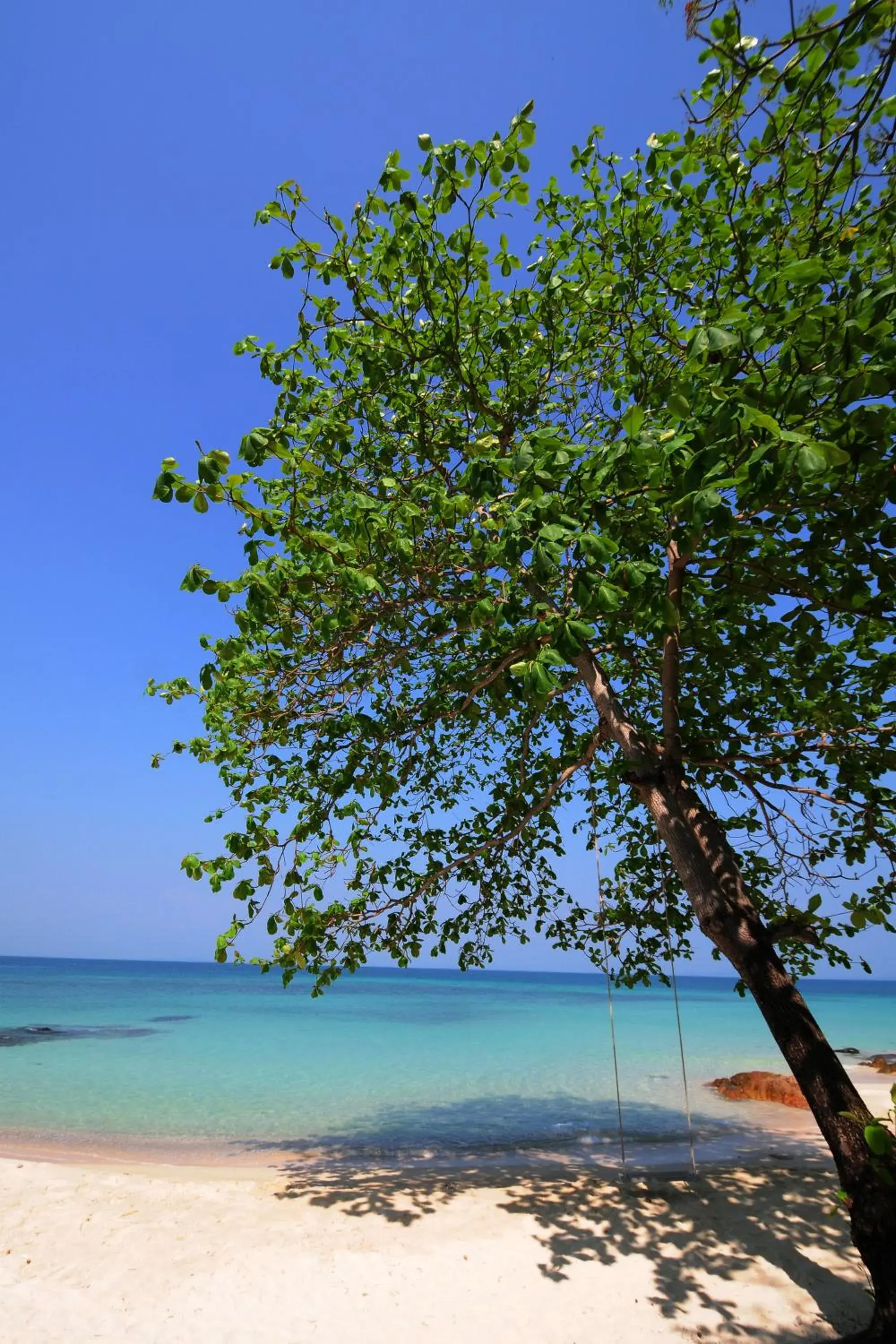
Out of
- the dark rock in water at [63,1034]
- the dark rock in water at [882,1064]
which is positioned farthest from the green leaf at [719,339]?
the dark rock in water at [63,1034]

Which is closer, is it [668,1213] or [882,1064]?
[668,1213]

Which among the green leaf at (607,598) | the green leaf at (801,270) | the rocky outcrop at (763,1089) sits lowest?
the rocky outcrop at (763,1089)

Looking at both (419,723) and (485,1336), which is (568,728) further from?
(485,1336)

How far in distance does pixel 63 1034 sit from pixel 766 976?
23.7 meters

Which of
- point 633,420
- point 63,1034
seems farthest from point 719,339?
point 63,1034

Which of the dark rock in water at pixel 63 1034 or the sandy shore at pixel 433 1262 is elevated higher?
the sandy shore at pixel 433 1262

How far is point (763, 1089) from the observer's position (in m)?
12.7

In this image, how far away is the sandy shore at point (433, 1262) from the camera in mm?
3922

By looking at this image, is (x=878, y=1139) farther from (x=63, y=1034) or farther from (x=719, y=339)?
(x=63, y=1034)

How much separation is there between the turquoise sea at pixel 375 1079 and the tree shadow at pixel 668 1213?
1.45m

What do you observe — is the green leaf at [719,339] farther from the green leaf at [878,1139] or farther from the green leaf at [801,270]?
the green leaf at [878,1139]

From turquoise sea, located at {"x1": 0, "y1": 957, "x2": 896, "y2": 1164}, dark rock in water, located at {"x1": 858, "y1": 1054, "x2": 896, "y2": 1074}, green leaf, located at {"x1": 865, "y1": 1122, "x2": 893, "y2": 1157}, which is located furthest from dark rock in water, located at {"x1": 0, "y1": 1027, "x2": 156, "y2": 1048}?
green leaf, located at {"x1": 865, "y1": 1122, "x2": 893, "y2": 1157}

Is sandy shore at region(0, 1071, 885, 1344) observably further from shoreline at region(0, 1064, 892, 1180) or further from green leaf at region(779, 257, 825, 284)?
green leaf at region(779, 257, 825, 284)

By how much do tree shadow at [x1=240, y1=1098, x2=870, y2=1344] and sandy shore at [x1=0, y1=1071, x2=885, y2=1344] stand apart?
2 centimetres
